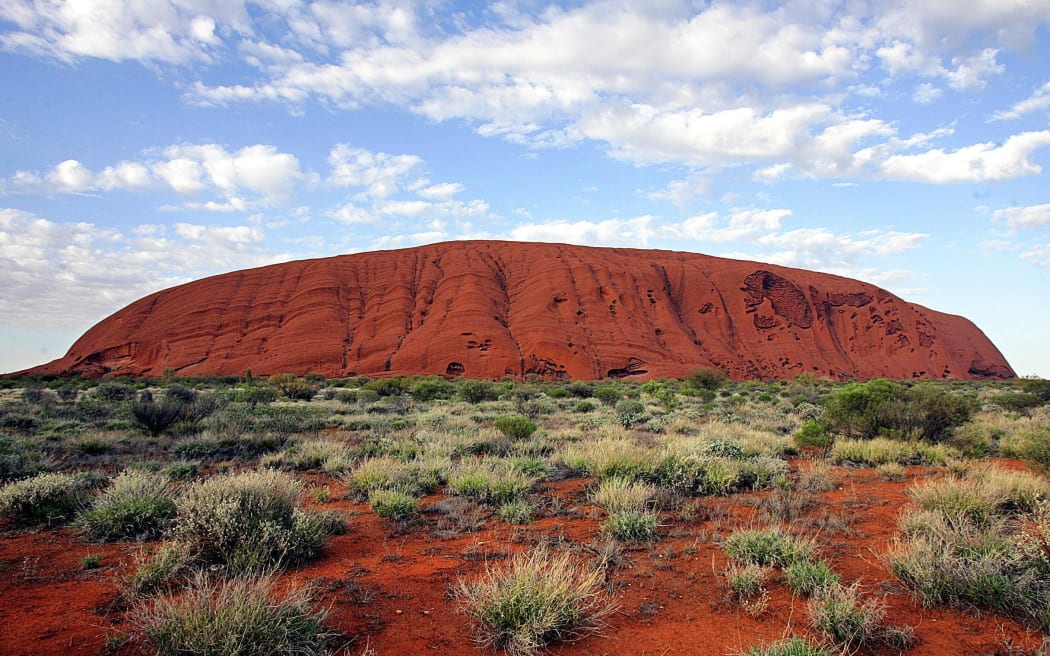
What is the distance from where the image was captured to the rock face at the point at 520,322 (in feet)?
162

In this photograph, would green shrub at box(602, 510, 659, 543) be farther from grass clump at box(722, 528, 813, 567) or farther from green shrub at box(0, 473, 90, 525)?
green shrub at box(0, 473, 90, 525)

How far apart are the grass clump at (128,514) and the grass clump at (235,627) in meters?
2.35

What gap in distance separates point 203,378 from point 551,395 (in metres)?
27.4

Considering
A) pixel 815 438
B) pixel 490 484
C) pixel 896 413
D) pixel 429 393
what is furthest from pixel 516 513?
pixel 429 393

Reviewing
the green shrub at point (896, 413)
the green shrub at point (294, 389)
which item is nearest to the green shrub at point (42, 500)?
the green shrub at point (896, 413)

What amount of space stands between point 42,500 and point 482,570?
5.21 meters

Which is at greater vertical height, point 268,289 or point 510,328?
point 268,289

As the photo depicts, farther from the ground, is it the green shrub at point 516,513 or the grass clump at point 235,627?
the grass clump at point 235,627

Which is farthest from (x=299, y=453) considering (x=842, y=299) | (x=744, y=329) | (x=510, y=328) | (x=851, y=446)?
(x=842, y=299)

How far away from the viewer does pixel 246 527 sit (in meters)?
4.72

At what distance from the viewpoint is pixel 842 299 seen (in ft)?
222

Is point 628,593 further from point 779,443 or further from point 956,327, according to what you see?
point 956,327

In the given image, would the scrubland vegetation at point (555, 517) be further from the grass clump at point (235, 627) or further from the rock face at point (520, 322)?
the rock face at point (520, 322)

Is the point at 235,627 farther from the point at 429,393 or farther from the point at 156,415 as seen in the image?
the point at 429,393
